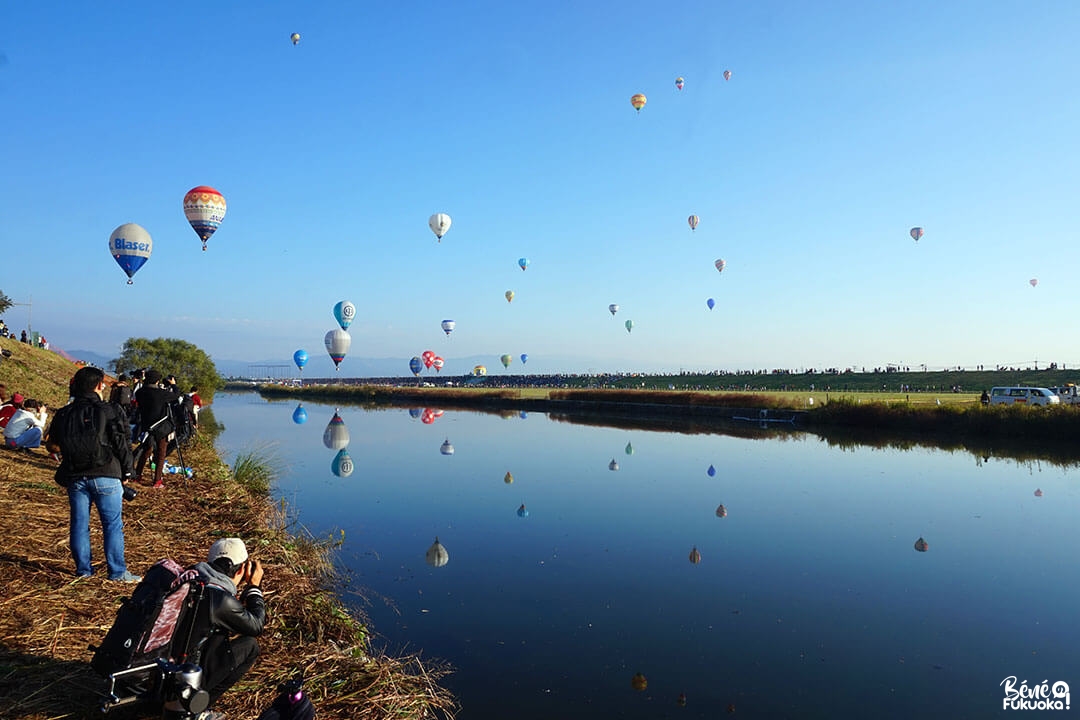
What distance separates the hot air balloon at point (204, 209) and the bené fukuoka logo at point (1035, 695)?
24.0m

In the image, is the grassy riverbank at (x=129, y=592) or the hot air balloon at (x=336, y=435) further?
the hot air balloon at (x=336, y=435)

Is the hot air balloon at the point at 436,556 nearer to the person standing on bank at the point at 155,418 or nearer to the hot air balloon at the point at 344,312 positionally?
the person standing on bank at the point at 155,418

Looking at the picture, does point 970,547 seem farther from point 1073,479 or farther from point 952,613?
point 1073,479

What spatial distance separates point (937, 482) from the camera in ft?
56.0

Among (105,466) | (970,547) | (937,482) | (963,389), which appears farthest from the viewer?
(963,389)

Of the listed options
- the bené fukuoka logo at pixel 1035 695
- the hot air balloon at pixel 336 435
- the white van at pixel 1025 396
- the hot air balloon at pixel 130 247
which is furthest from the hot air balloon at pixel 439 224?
the bené fukuoka logo at pixel 1035 695

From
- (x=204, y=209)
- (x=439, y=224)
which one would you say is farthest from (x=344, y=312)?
(x=204, y=209)

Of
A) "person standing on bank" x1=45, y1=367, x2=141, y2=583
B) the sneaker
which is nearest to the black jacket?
"person standing on bank" x1=45, y1=367, x2=141, y2=583

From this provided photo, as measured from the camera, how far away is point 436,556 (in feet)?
33.3

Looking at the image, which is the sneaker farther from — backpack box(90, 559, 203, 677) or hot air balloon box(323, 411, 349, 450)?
hot air balloon box(323, 411, 349, 450)

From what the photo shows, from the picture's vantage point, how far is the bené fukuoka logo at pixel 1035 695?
227 inches

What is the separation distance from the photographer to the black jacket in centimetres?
237

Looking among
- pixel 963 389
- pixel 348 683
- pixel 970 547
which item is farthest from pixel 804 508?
pixel 963 389

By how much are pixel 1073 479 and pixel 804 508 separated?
915cm
